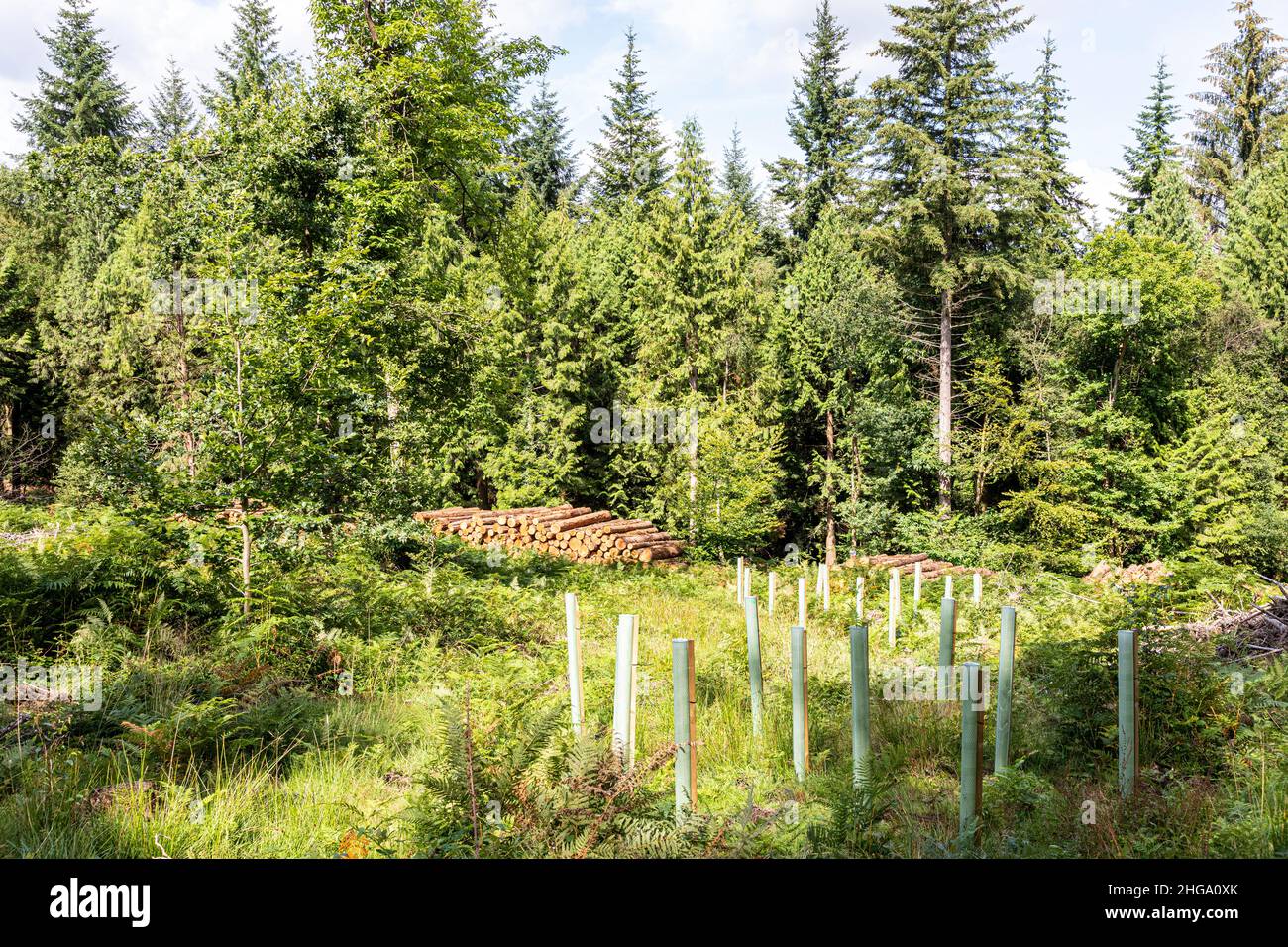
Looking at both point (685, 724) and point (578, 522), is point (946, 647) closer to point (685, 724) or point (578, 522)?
point (685, 724)

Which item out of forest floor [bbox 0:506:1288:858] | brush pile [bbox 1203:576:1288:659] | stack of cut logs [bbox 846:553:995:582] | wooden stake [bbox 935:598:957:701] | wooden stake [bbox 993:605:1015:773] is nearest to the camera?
forest floor [bbox 0:506:1288:858]

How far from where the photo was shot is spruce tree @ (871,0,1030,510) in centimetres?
2505

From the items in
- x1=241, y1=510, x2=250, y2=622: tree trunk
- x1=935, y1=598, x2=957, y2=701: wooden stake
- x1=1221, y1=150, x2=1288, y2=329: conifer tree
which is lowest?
x1=935, y1=598, x2=957, y2=701: wooden stake

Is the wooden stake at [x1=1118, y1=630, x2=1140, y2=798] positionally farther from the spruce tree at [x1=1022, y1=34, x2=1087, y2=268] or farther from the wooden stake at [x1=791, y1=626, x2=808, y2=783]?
the spruce tree at [x1=1022, y1=34, x2=1087, y2=268]

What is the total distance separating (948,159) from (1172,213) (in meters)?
11.4

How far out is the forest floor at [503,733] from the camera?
3.79 metres

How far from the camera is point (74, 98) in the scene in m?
29.4

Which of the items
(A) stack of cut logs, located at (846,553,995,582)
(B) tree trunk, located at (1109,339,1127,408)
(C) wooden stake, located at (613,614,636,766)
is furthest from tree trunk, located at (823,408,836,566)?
(C) wooden stake, located at (613,614,636,766)

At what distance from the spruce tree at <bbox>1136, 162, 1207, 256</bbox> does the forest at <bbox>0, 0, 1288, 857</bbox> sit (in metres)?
0.24

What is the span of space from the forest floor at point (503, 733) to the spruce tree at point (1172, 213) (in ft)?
87.9

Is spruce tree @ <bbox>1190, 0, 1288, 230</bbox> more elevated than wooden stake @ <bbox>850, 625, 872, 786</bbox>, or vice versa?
spruce tree @ <bbox>1190, 0, 1288, 230</bbox>

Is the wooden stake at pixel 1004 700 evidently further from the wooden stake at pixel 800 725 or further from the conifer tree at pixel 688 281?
the conifer tree at pixel 688 281

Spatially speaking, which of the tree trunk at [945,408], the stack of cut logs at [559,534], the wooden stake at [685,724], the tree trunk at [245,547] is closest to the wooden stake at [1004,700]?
the wooden stake at [685,724]

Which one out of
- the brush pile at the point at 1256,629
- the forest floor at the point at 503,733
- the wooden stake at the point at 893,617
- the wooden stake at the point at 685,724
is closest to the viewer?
the forest floor at the point at 503,733
